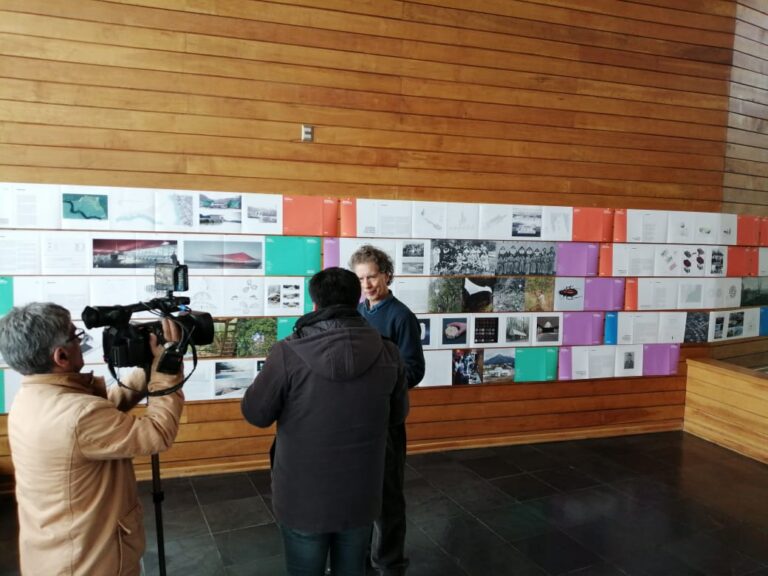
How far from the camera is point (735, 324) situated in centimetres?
532

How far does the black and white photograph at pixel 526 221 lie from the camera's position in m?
4.58

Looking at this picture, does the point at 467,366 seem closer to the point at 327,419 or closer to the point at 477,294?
the point at 477,294

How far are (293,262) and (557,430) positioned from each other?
101 inches

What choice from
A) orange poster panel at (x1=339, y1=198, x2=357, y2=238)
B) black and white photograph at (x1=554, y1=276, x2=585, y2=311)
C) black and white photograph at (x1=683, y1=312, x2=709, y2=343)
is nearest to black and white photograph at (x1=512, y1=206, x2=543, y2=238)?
black and white photograph at (x1=554, y1=276, x2=585, y2=311)

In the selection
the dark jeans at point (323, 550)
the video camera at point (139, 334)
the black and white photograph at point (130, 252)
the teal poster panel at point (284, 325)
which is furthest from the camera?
the teal poster panel at point (284, 325)

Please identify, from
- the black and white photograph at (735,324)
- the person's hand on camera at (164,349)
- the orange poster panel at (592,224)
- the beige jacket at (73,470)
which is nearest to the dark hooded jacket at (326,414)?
the person's hand on camera at (164,349)

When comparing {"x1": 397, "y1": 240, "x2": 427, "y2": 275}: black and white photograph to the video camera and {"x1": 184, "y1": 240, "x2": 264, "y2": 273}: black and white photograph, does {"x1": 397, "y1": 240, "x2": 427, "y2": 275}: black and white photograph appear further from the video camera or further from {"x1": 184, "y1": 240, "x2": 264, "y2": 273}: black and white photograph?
the video camera

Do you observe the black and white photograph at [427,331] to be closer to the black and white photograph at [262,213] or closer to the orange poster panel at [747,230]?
the black and white photograph at [262,213]

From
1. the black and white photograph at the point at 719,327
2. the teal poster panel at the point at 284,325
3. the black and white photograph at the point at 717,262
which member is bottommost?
the black and white photograph at the point at 719,327

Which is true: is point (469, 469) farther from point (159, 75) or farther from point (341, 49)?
point (159, 75)

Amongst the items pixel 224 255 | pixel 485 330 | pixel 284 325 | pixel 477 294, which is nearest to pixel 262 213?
pixel 224 255

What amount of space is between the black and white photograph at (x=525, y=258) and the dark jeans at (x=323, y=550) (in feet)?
9.74

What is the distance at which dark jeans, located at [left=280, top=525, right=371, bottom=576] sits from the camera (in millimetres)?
1898

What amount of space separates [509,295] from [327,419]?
3091 millimetres
